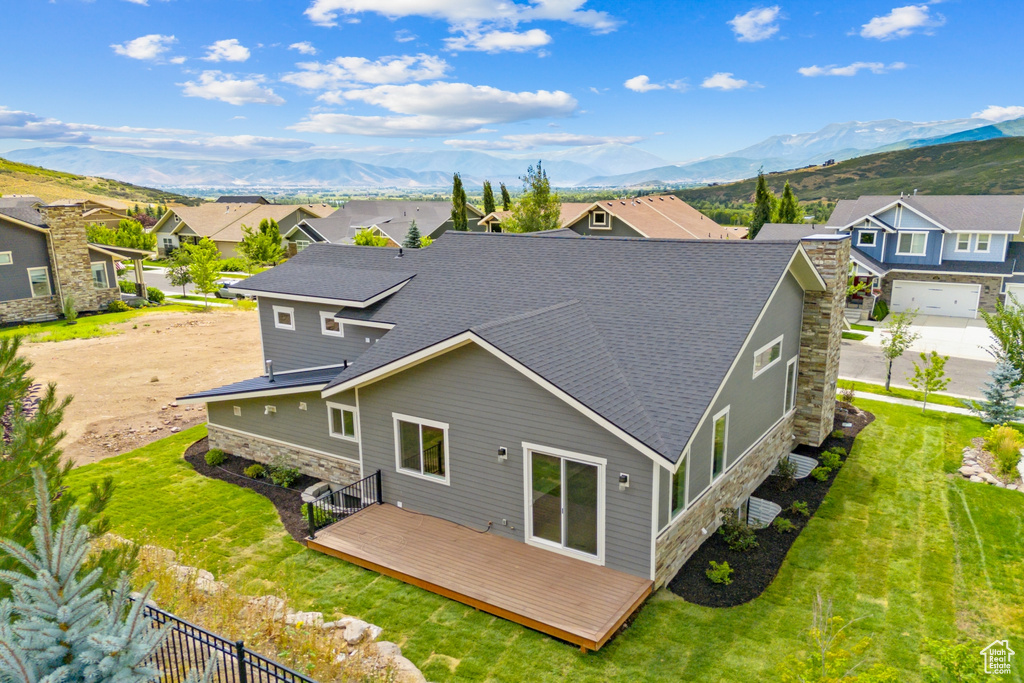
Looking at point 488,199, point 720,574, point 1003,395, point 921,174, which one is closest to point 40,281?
point 488,199

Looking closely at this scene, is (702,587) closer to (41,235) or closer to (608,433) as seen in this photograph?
(608,433)

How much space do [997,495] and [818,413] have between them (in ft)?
13.9

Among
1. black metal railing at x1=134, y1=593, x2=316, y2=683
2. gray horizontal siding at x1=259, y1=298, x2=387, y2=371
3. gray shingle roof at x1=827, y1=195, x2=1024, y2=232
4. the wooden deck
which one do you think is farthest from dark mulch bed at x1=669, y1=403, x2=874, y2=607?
gray shingle roof at x1=827, y1=195, x2=1024, y2=232

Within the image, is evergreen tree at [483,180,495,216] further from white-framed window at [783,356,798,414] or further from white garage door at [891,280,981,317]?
white-framed window at [783,356,798,414]

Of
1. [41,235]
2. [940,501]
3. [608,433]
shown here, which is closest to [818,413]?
[940,501]

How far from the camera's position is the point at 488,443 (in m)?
11.8

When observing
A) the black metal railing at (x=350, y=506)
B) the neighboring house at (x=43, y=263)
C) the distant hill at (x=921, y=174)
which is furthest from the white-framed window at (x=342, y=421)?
the distant hill at (x=921, y=174)

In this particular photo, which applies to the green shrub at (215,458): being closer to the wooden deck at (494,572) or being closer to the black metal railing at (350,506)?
the black metal railing at (350,506)

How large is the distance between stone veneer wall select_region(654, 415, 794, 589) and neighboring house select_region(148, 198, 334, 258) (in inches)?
2329

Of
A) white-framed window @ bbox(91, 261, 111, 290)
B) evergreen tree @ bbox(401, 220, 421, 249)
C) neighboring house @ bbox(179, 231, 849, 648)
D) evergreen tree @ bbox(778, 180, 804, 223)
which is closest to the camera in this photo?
neighboring house @ bbox(179, 231, 849, 648)

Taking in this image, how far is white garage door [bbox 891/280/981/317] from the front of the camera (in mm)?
35625

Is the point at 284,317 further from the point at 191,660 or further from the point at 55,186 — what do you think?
the point at 55,186

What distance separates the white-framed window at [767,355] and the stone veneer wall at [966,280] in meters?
27.8

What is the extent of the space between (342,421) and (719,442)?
338 inches
